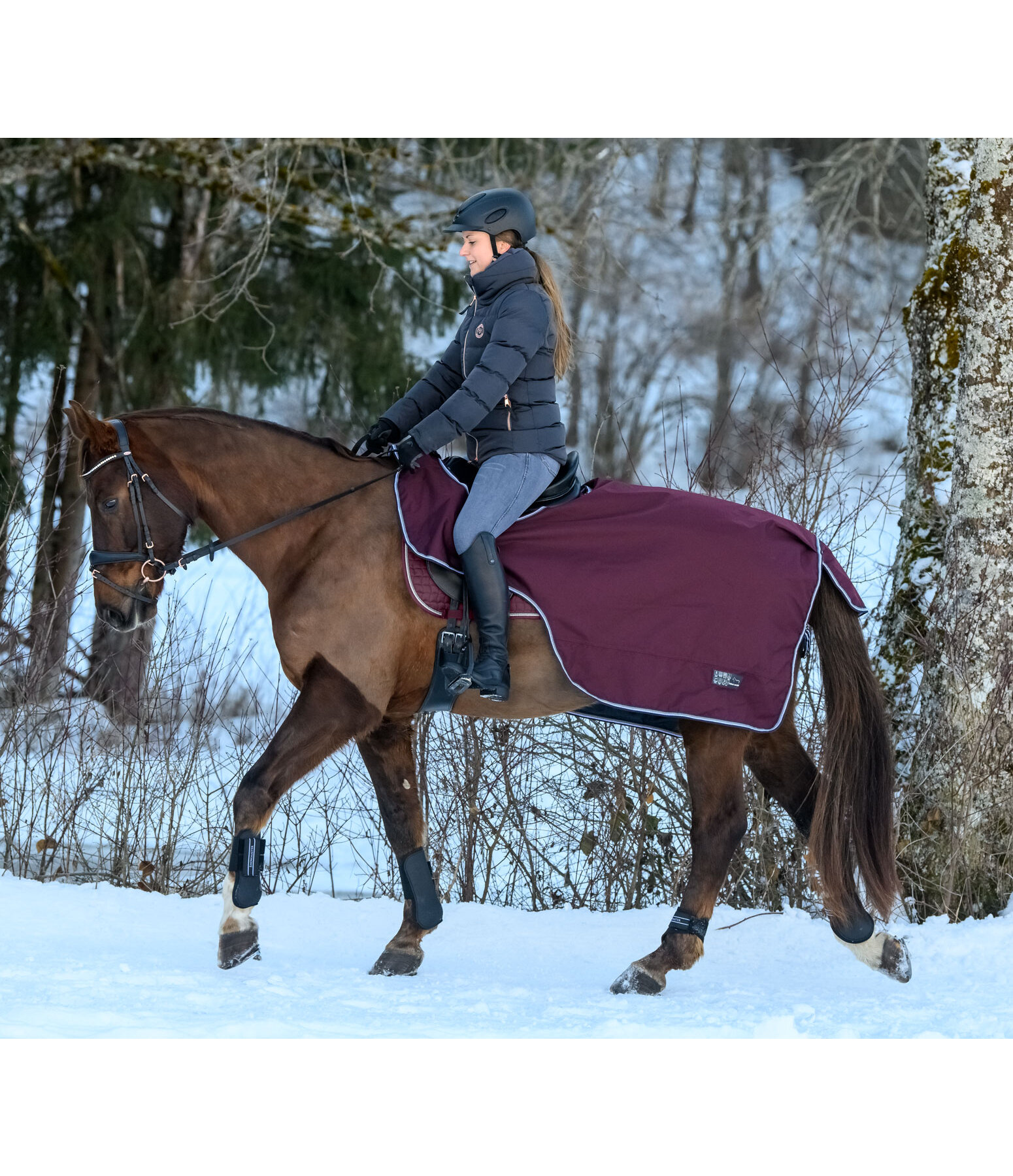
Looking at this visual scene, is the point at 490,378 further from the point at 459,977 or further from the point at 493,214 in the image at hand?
the point at 459,977

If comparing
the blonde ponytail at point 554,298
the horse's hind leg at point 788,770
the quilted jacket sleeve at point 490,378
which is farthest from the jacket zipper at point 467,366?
the horse's hind leg at point 788,770

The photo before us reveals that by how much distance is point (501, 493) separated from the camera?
4395 millimetres

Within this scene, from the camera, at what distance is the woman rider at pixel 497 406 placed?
431 cm

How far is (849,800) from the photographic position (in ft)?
14.9

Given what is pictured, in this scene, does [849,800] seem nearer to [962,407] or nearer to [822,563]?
[822,563]

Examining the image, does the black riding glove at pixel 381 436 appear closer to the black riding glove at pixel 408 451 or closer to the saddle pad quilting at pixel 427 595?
the black riding glove at pixel 408 451

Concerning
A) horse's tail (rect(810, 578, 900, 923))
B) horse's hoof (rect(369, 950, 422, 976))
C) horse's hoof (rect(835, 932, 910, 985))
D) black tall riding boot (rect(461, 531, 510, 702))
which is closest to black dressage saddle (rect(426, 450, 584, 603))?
black tall riding boot (rect(461, 531, 510, 702))

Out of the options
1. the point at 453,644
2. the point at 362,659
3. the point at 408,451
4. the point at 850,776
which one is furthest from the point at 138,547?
the point at 850,776

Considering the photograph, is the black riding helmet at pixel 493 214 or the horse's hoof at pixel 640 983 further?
the black riding helmet at pixel 493 214

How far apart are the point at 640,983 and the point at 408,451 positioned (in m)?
2.13

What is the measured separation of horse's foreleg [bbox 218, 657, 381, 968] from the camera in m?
4.21

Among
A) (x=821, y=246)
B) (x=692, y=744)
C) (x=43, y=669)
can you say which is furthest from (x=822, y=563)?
(x=821, y=246)

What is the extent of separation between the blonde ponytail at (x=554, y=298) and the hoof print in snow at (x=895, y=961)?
8.35ft

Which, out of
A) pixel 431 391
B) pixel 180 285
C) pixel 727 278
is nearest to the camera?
pixel 431 391
